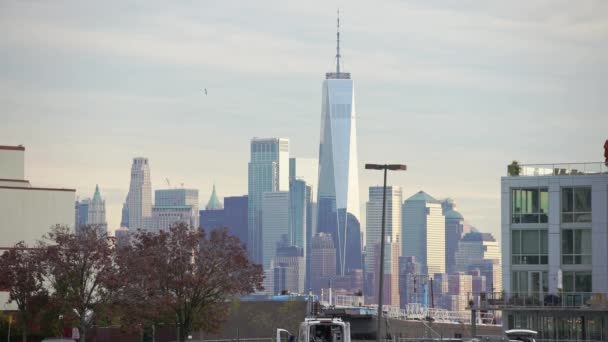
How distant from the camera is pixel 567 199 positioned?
101 meters

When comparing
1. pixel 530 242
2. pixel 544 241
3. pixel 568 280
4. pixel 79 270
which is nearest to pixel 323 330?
pixel 79 270

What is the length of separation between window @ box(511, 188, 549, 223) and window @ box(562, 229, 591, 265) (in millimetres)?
2110

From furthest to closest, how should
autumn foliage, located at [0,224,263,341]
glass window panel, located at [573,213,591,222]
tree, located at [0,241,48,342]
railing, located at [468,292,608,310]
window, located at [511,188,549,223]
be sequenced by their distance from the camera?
1. window, located at [511,188,549,223]
2. glass window panel, located at [573,213,591,222]
3. railing, located at [468,292,608,310]
4. tree, located at [0,241,48,342]
5. autumn foliage, located at [0,224,263,341]

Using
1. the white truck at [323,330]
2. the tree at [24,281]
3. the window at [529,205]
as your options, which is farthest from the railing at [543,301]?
the white truck at [323,330]

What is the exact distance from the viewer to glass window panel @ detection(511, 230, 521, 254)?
10281 centimetres

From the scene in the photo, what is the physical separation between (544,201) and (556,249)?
12.4 ft

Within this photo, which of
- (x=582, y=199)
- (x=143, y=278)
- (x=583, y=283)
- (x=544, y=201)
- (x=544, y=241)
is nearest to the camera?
(x=143, y=278)

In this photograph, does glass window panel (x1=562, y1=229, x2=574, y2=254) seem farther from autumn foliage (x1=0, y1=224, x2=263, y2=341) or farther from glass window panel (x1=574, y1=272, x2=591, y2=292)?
autumn foliage (x1=0, y1=224, x2=263, y2=341)

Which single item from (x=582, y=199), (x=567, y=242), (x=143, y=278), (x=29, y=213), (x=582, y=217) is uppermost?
(x=582, y=199)

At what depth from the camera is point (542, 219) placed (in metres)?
102

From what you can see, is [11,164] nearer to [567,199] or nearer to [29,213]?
[29,213]

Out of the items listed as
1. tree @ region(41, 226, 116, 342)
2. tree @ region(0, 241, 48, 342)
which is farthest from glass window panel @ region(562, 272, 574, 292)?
tree @ region(0, 241, 48, 342)

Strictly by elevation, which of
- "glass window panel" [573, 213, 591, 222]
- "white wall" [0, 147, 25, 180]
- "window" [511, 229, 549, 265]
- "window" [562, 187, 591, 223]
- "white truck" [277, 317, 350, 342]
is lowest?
"white truck" [277, 317, 350, 342]

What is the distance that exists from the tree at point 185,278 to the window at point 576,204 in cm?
2754
